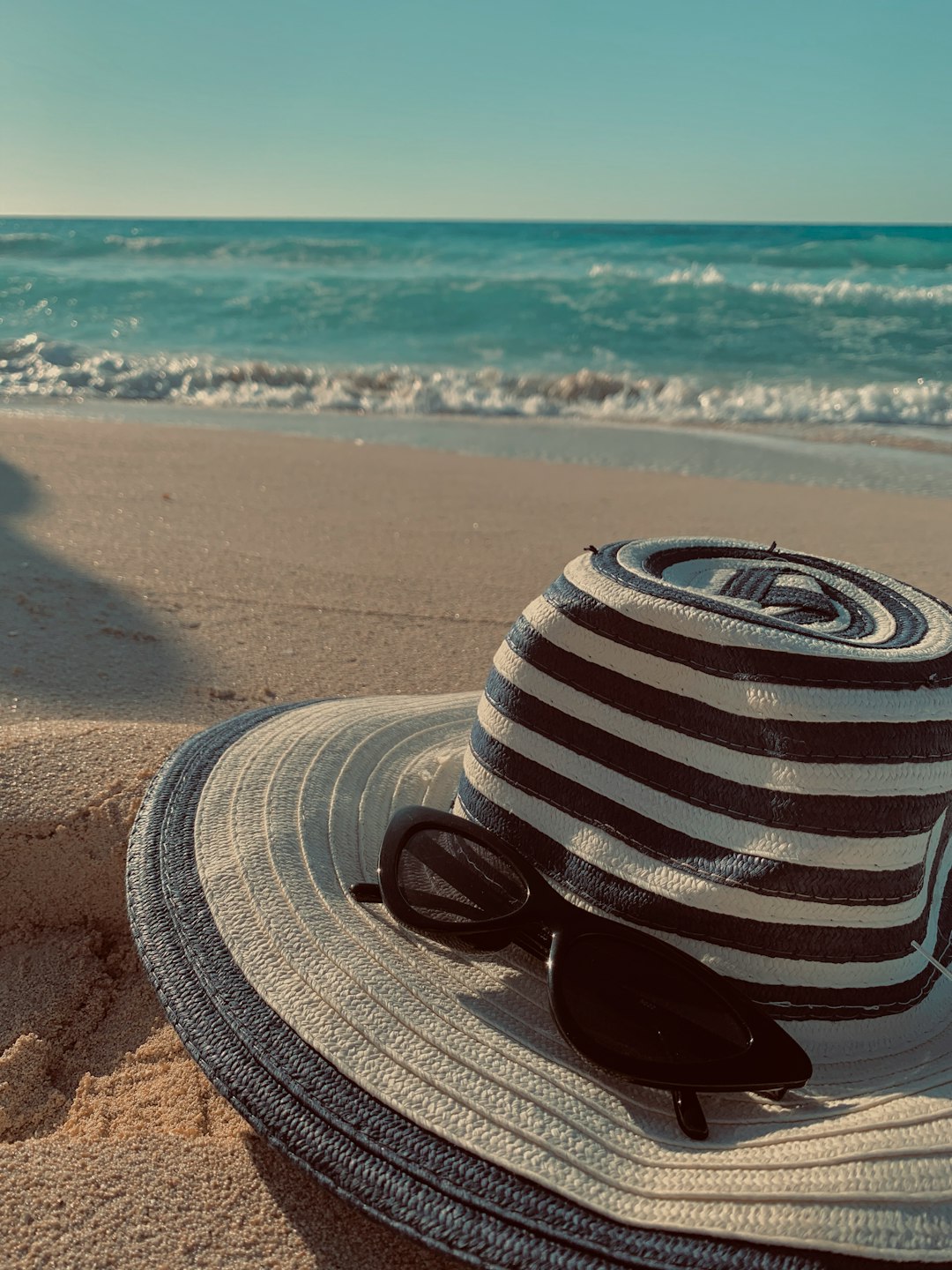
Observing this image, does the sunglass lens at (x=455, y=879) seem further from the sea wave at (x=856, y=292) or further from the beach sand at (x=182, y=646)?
the sea wave at (x=856, y=292)

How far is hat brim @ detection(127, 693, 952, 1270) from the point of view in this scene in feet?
2.65

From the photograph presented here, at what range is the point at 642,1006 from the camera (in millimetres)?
989

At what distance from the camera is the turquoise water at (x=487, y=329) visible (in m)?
8.49

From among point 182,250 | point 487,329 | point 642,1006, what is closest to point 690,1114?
point 642,1006

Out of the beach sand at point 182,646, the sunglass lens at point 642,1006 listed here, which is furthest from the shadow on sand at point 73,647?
the sunglass lens at point 642,1006

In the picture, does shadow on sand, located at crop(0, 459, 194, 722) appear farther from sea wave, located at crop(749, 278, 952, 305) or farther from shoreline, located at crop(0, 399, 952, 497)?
sea wave, located at crop(749, 278, 952, 305)

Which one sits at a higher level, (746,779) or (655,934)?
(746,779)

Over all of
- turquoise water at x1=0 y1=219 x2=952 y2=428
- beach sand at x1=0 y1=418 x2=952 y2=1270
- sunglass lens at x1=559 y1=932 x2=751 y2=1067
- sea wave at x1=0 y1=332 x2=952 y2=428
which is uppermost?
turquoise water at x1=0 y1=219 x2=952 y2=428

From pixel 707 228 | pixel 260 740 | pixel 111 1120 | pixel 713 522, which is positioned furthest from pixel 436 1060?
pixel 707 228

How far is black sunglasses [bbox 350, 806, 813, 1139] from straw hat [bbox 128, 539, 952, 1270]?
0.03m

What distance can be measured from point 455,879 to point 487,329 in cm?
1260

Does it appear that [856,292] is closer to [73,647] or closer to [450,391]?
[450,391]

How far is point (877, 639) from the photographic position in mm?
1084

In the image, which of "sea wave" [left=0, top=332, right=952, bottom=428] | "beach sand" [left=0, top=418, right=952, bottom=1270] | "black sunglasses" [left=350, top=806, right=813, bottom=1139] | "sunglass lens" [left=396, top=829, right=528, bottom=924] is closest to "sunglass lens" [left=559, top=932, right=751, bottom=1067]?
"black sunglasses" [left=350, top=806, right=813, bottom=1139]
